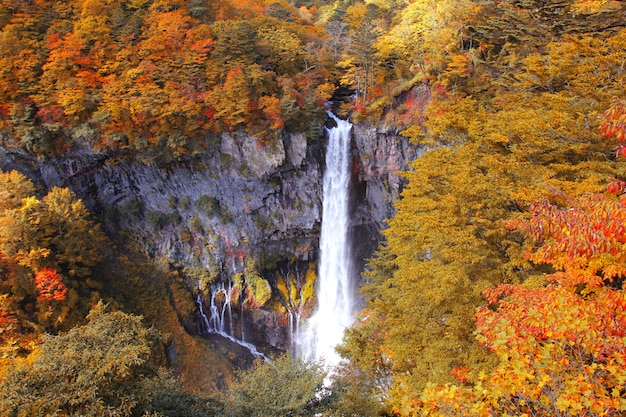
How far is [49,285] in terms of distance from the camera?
16625mm

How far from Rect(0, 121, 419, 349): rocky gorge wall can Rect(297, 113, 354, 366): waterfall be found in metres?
0.63

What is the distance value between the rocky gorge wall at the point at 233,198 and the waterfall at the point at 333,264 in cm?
63

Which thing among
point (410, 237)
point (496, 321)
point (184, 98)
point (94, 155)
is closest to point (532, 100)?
point (410, 237)

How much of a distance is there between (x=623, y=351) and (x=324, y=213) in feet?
57.9

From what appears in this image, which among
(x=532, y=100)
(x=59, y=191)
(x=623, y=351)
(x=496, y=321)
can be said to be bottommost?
(x=59, y=191)

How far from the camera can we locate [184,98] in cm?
1908

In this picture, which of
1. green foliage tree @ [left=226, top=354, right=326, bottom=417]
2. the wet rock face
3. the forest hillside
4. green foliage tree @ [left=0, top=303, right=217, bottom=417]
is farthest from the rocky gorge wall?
green foliage tree @ [left=0, top=303, right=217, bottom=417]

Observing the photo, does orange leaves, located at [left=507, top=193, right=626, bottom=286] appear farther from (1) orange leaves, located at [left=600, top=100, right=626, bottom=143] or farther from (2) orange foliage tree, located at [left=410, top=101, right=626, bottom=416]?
(1) orange leaves, located at [left=600, top=100, right=626, bottom=143]

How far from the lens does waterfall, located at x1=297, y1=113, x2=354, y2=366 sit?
20609 millimetres

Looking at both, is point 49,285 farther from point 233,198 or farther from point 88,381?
point 88,381

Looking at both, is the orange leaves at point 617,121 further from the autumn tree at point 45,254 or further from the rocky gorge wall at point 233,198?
the autumn tree at point 45,254

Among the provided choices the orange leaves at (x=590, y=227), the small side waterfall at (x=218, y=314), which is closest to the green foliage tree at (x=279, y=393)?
the orange leaves at (x=590, y=227)

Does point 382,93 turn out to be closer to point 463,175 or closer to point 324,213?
point 324,213

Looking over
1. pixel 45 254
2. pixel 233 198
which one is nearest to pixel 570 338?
pixel 45 254
